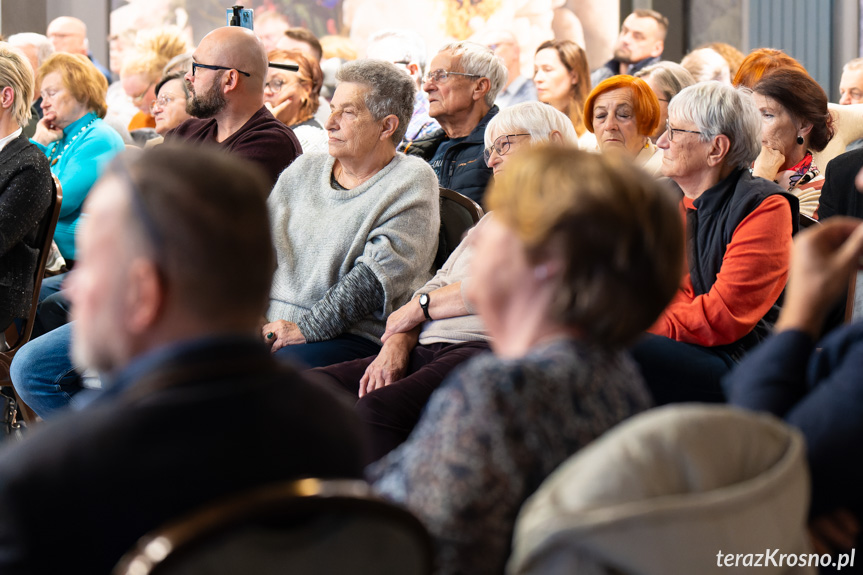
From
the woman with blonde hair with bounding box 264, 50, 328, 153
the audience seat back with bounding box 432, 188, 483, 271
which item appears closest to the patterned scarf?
the audience seat back with bounding box 432, 188, 483, 271

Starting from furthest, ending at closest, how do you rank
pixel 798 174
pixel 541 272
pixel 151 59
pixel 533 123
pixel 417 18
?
pixel 417 18, pixel 151 59, pixel 798 174, pixel 533 123, pixel 541 272

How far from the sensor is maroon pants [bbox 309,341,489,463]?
7.25 feet

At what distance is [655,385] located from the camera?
224cm

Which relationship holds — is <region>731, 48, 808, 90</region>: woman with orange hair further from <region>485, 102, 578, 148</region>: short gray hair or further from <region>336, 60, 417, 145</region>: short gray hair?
<region>336, 60, 417, 145</region>: short gray hair

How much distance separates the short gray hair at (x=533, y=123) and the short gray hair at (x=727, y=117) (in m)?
0.44

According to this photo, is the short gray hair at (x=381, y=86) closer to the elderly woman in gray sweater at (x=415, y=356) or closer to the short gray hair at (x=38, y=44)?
the elderly woman in gray sweater at (x=415, y=356)

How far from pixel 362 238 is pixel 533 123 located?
2.35 feet

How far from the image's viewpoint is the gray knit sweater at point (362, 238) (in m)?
2.67

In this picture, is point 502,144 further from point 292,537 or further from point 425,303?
point 292,537

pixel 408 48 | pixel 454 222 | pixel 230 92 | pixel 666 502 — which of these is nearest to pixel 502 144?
pixel 454 222

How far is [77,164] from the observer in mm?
3947

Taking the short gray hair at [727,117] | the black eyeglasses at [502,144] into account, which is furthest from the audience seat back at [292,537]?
the black eyeglasses at [502,144]

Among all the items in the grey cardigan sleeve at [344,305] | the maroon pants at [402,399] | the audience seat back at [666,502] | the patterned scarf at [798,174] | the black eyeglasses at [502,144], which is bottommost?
the maroon pants at [402,399]

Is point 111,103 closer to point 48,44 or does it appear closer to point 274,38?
point 48,44
